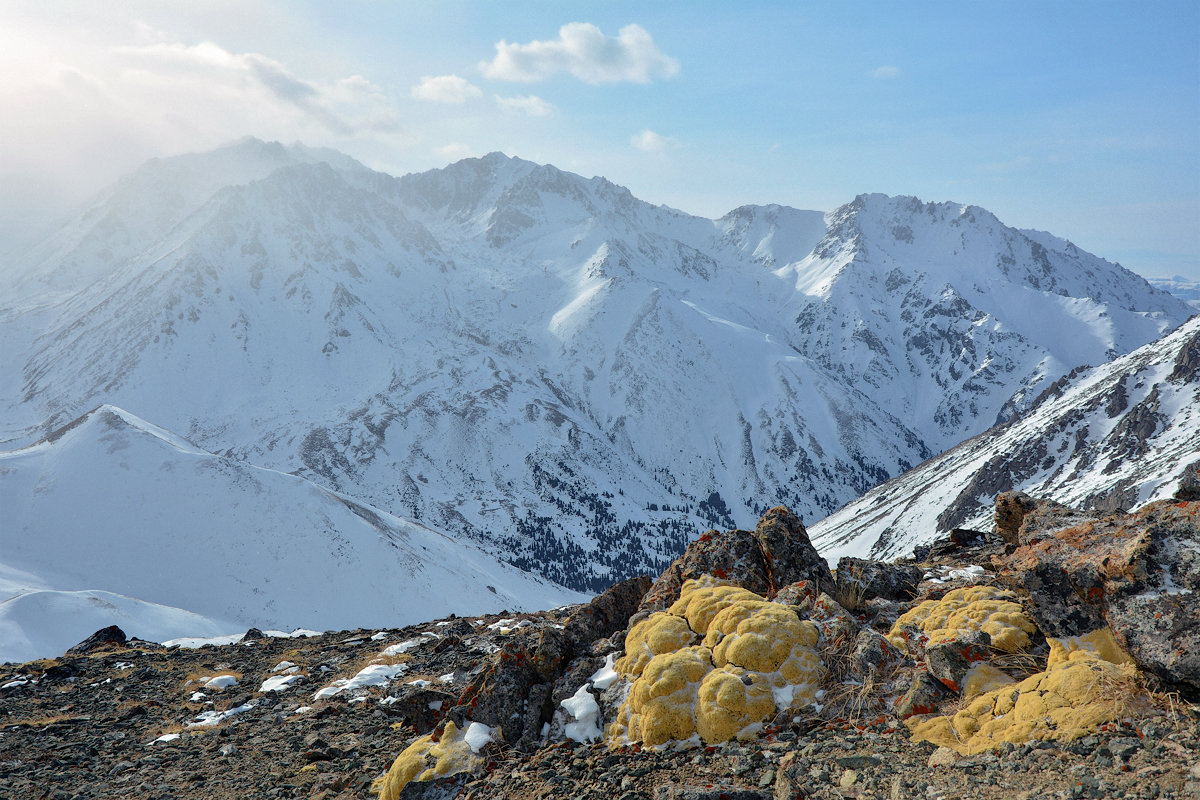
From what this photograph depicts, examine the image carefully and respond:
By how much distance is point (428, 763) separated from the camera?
11.7m

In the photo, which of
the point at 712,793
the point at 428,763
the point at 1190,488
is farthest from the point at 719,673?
the point at 1190,488

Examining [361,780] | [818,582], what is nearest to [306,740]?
Result: [361,780]

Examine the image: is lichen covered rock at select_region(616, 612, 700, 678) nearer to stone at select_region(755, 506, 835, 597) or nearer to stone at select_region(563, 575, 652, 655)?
stone at select_region(563, 575, 652, 655)

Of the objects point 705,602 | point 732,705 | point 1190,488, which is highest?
point 1190,488

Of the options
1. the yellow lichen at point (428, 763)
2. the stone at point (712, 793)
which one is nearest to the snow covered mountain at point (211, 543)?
the yellow lichen at point (428, 763)

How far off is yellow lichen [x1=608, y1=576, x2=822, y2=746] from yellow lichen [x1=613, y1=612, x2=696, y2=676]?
21mm

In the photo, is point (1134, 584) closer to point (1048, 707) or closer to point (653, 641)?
point (1048, 707)

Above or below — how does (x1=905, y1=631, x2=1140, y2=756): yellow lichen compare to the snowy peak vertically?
above

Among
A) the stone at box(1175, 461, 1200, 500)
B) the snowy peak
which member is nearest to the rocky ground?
the stone at box(1175, 461, 1200, 500)

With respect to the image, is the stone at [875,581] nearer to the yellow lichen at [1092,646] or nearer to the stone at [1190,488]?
the yellow lichen at [1092,646]

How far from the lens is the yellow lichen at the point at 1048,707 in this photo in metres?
8.03

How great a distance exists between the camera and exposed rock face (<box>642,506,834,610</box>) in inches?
586

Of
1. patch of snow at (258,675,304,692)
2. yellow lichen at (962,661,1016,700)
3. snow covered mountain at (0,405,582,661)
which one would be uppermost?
yellow lichen at (962,661,1016,700)

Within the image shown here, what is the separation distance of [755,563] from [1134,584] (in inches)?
311
